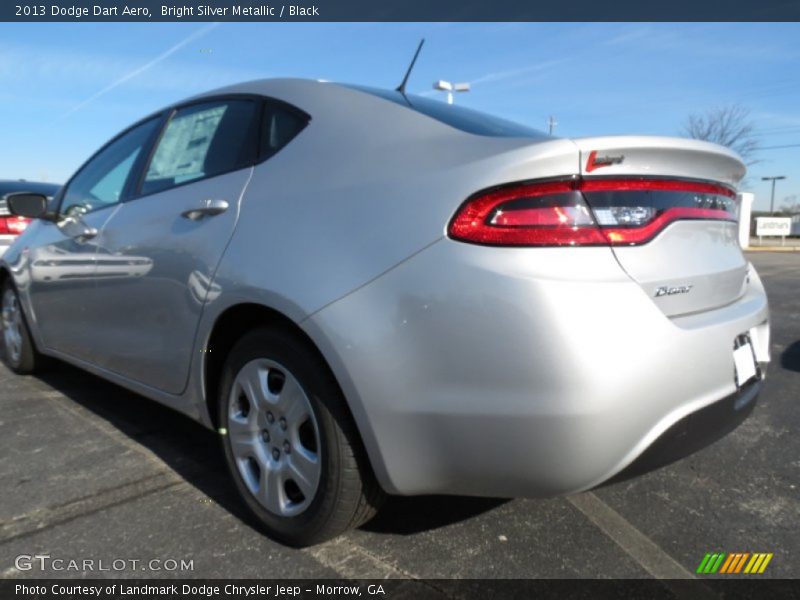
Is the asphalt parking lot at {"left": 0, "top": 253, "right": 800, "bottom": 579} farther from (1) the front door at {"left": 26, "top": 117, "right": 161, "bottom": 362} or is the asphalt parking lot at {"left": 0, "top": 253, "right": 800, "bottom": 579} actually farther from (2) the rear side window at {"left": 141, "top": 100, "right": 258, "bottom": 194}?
(2) the rear side window at {"left": 141, "top": 100, "right": 258, "bottom": 194}

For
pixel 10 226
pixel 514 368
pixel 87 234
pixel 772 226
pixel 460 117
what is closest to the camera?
pixel 514 368

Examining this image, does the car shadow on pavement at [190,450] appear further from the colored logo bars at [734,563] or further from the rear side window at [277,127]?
the rear side window at [277,127]

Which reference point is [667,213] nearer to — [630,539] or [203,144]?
[630,539]

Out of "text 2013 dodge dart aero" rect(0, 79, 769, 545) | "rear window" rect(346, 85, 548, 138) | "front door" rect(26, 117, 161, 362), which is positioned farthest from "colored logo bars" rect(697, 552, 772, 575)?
"front door" rect(26, 117, 161, 362)

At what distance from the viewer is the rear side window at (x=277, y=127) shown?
2.19 meters

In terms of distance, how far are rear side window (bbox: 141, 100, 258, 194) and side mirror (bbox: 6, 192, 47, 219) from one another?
139 centimetres

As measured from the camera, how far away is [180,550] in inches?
81.2

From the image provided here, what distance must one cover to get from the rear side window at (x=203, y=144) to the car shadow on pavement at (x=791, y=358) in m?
4.00

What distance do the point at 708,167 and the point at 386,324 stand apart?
3.74 feet

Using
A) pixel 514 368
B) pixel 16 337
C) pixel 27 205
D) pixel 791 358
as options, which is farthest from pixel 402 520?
pixel 791 358

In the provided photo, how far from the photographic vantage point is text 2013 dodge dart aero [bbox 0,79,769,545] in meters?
1.53

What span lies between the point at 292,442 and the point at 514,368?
0.83m

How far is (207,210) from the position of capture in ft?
7.49

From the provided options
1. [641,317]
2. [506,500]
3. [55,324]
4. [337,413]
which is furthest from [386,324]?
[55,324]
